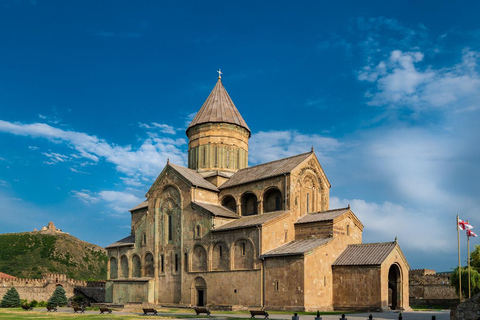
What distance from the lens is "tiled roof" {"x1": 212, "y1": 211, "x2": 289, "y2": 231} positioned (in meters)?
34.2

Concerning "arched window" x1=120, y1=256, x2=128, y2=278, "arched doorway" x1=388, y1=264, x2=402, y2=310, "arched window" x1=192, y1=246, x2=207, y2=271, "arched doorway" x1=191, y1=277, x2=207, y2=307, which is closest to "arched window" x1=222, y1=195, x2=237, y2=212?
"arched window" x1=192, y1=246, x2=207, y2=271

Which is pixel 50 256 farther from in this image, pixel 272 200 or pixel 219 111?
pixel 272 200

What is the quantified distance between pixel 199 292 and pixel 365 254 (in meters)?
12.6

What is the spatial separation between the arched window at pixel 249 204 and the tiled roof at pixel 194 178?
2757 mm

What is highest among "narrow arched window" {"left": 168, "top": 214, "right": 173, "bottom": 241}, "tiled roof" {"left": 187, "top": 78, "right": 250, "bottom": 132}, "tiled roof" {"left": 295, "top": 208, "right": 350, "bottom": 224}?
"tiled roof" {"left": 187, "top": 78, "right": 250, "bottom": 132}

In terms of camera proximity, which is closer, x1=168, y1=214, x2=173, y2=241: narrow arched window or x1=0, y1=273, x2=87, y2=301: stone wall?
x1=168, y1=214, x2=173, y2=241: narrow arched window

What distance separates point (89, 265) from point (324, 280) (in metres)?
66.1

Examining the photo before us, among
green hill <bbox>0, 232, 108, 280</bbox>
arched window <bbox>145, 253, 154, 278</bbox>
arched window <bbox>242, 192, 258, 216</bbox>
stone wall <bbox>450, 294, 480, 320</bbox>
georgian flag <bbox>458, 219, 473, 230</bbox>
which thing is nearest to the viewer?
stone wall <bbox>450, 294, 480, 320</bbox>

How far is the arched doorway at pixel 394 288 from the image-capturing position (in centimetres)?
3325

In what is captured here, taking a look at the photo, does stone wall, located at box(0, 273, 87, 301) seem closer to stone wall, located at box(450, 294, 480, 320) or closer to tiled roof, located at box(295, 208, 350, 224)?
tiled roof, located at box(295, 208, 350, 224)

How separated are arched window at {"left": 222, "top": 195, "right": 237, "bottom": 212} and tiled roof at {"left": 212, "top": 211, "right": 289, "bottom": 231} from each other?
9.81 feet

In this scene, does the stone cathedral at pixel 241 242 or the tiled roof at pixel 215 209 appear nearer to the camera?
the stone cathedral at pixel 241 242

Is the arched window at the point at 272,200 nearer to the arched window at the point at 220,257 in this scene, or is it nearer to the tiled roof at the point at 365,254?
the arched window at the point at 220,257

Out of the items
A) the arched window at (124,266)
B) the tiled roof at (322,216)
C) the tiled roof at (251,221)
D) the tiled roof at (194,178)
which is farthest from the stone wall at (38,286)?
the tiled roof at (322,216)
